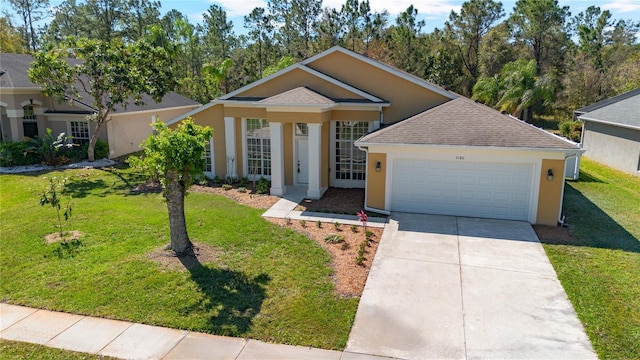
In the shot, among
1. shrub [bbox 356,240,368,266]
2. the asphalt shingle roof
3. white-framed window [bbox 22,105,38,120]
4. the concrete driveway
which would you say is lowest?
the concrete driveway

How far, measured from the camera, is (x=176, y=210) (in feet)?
31.6

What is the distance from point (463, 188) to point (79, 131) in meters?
19.5

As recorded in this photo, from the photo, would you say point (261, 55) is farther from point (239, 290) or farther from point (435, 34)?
point (239, 290)

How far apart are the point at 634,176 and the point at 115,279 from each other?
21744 millimetres

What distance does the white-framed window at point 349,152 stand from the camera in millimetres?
16297

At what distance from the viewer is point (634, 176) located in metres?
19.5

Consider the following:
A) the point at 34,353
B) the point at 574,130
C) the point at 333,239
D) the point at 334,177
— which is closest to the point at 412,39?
the point at 574,130

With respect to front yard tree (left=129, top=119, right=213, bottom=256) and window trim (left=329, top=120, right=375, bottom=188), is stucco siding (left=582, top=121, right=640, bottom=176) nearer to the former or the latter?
window trim (left=329, top=120, right=375, bottom=188)

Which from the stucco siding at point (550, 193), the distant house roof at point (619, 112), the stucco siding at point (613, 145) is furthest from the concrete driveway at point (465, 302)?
the distant house roof at point (619, 112)

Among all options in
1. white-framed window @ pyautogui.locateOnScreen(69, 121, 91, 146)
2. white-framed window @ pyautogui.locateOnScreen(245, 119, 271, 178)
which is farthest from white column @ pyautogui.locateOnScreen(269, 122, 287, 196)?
white-framed window @ pyautogui.locateOnScreen(69, 121, 91, 146)

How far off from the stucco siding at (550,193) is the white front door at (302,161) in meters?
8.30

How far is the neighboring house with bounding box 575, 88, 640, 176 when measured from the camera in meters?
19.8

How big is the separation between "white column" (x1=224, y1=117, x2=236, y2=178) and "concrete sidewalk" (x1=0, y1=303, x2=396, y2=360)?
1048 cm

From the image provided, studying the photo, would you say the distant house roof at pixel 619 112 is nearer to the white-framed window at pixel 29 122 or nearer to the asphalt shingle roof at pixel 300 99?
the asphalt shingle roof at pixel 300 99
